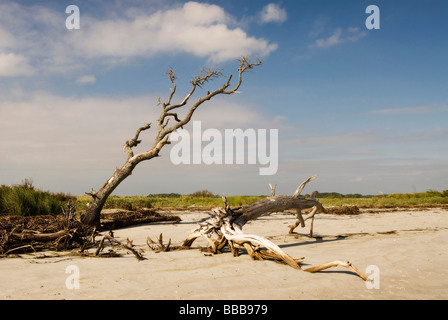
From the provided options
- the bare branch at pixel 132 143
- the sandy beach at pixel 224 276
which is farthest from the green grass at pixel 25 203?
the sandy beach at pixel 224 276

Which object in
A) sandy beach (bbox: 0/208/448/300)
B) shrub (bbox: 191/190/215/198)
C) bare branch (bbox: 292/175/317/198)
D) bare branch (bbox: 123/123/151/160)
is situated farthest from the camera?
shrub (bbox: 191/190/215/198)

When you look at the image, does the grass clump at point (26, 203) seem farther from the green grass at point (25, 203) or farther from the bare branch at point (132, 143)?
the bare branch at point (132, 143)

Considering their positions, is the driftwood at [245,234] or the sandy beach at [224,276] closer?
the sandy beach at [224,276]

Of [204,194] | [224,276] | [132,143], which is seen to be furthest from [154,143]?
[204,194]

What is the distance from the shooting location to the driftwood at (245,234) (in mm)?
5481

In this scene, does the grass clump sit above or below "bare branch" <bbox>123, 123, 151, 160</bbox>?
below

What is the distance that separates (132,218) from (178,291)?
9301 mm

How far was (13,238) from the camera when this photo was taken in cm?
730

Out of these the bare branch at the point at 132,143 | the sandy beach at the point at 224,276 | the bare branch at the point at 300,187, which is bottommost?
the sandy beach at the point at 224,276

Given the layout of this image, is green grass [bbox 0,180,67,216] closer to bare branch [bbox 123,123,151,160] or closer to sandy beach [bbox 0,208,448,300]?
bare branch [bbox 123,123,151,160]

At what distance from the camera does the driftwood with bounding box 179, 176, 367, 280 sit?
548 centimetres

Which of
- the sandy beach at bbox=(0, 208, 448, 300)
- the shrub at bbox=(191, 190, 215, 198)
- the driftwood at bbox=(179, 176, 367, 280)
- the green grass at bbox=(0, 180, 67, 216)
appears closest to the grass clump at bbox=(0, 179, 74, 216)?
the green grass at bbox=(0, 180, 67, 216)
